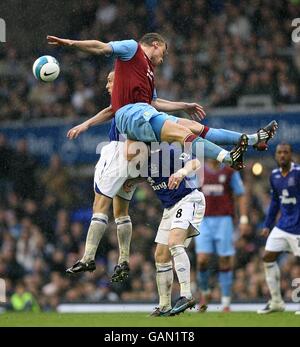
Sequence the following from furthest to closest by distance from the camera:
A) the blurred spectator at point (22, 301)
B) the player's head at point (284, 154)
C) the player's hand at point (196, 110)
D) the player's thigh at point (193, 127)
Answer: the blurred spectator at point (22, 301), the player's head at point (284, 154), the player's hand at point (196, 110), the player's thigh at point (193, 127)

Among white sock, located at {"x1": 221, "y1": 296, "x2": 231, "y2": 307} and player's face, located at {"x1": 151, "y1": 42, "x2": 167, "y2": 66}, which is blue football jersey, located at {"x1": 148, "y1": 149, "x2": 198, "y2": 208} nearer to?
player's face, located at {"x1": 151, "y1": 42, "x2": 167, "y2": 66}

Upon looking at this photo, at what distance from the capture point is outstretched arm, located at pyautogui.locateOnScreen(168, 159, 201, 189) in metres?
10.6

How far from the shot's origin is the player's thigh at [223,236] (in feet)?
50.3

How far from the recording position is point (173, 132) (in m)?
11.2

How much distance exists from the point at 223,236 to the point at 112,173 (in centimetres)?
385

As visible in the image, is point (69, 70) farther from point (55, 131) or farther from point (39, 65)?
point (39, 65)

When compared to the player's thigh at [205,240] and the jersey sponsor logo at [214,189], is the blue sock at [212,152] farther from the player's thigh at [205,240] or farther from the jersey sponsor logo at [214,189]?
the player's thigh at [205,240]

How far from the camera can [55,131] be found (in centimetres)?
2094

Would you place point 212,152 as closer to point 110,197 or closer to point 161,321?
point 110,197

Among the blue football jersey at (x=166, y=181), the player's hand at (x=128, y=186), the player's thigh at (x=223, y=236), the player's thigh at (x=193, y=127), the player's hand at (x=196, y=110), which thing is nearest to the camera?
the blue football jersey at (x=166, y=181)

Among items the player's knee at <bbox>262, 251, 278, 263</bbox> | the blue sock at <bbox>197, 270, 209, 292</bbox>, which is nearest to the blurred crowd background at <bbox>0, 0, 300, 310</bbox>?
the blue sock at <bbox>197, 270, 209, 292</bbox>

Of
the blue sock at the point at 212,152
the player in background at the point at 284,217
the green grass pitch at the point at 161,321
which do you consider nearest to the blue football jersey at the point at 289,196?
the player in background at the point at 284,217

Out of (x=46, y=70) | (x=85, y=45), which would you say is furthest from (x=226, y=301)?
(x=85, y=45)
